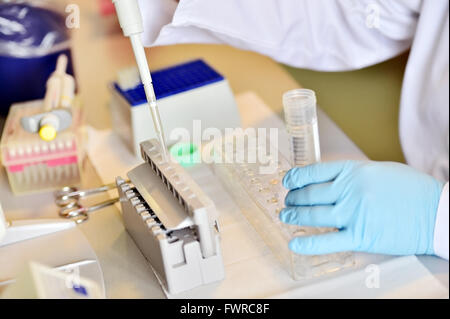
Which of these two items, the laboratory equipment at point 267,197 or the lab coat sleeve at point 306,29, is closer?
the laboratory equipment at point 267,197

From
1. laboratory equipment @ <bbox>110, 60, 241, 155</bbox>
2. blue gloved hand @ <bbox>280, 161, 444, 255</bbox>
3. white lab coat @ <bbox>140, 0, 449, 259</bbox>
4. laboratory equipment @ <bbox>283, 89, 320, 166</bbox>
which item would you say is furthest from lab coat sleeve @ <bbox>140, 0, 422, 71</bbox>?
blue gloved hand @ <bbox>280, 161, 444, 255</bbox>

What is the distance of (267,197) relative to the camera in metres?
1.20

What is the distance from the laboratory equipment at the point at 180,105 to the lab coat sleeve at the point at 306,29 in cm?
11

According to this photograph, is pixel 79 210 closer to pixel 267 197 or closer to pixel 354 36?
pixel 267 197

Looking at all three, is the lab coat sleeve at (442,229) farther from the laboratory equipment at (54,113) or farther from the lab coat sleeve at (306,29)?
the laboratory equipment at (54,113)

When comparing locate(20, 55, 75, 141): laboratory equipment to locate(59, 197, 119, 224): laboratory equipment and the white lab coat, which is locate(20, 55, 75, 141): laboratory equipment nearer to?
locate(59, 197, 119, 224): laboratory equipment

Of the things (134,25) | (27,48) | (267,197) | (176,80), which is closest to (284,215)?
(267,197)

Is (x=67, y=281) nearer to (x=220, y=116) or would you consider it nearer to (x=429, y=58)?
(x=220, y=116)

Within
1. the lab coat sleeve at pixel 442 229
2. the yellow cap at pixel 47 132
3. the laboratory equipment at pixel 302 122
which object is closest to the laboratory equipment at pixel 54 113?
the yellow cap at pixel 47 132

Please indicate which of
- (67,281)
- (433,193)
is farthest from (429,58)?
(67,281)

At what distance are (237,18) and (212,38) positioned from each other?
0.41 ft

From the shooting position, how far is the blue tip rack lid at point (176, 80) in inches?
59.7

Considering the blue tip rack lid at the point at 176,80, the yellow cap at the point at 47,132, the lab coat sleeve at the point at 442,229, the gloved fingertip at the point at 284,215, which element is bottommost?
the lab coat sleeve at the point at 442,229

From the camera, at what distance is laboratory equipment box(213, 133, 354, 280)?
1111mm
